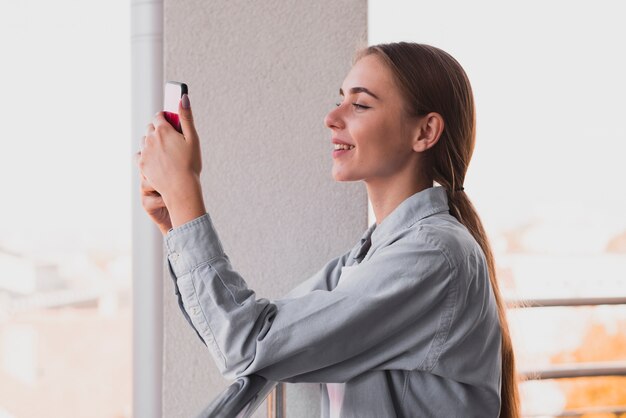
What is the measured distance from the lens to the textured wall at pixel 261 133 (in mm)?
1723

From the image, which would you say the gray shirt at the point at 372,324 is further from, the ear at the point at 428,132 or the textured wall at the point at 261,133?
the textured wall at the point at 261,133

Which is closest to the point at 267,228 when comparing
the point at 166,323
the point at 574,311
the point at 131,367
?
the point at 166,323

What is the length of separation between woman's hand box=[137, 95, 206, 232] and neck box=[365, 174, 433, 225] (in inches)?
15.0

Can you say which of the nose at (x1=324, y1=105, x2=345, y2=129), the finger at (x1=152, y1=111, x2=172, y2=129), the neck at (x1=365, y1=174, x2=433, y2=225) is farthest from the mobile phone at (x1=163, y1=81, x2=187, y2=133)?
the neck at (x1=365, y1=174, x2=433, y2=225)

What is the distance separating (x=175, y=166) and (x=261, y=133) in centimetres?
52

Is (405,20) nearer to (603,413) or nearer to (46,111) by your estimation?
(46,111)

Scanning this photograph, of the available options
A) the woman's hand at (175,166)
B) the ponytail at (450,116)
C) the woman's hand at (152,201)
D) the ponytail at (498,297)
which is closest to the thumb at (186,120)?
the woman's hand at (175,166)

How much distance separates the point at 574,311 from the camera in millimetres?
2645

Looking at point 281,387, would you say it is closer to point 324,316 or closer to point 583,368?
point 324,316

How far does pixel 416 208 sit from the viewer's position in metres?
1.39

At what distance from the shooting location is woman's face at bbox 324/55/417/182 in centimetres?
141

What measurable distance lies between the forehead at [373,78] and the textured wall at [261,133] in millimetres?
320

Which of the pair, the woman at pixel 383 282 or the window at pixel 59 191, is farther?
the window at pixel 59 191

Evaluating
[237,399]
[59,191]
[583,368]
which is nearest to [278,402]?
[237,399]
